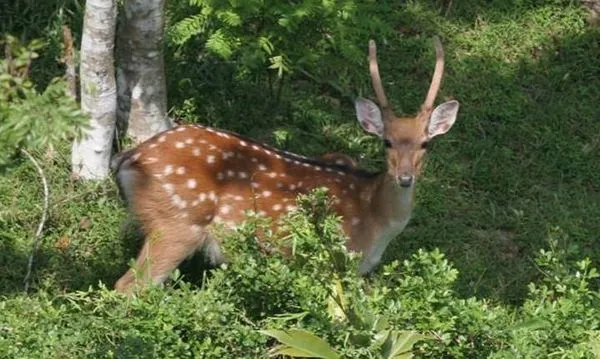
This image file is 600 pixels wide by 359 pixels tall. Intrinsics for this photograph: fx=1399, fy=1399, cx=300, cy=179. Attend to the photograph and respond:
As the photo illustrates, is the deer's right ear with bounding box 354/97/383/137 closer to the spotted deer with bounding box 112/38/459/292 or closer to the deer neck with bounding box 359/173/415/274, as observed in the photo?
the spotted deer with bounding box 112/38/459/292

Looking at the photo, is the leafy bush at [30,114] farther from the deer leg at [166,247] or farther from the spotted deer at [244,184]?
the deer leg at [166,247]

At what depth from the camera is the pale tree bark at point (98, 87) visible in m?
7.60

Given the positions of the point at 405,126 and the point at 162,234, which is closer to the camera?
the point at 162,234

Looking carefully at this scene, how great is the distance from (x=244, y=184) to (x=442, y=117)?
1.21 metres

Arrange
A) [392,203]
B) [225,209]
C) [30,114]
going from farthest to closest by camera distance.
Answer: [392,203], [225,209], [30,114]

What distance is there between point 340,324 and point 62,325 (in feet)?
4.27

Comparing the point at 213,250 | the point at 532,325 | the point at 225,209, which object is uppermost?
the point at 532,325

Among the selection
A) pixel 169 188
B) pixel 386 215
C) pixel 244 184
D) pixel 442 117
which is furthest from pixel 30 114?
pixel 442 117

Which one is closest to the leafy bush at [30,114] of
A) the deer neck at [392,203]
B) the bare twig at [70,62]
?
the deer neck at [392,203]

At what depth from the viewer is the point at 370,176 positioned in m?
7.61

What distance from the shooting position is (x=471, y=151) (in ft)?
29.3

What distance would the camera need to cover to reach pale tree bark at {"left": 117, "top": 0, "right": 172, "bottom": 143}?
795cm

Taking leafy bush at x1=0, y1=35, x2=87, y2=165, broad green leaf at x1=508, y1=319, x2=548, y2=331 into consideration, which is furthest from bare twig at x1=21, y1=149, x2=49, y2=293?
leafy bush at x1=0, y1=35, x2=87, y2=165

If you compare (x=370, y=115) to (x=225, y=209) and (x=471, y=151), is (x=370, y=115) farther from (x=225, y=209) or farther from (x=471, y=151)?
(x=471, y=151)
